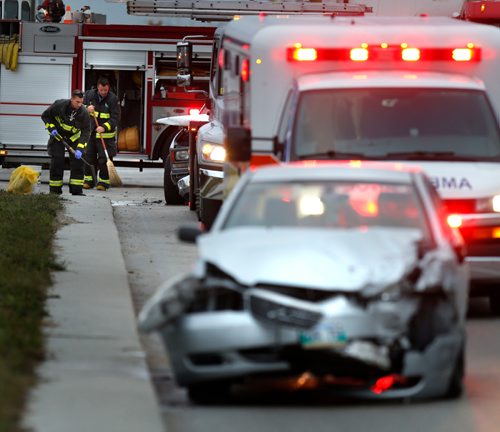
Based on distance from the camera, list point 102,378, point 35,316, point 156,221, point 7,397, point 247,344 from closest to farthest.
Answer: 1. point 7,397
2. point 247,344
3. point 102,378
4. point 35,316
5. point 156,221

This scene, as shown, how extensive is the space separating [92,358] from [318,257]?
172cm

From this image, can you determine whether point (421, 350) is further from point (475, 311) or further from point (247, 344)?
point (475, 311)

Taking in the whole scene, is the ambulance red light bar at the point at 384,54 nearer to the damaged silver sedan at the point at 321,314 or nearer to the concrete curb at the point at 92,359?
the concrete curb at the point at 92,359

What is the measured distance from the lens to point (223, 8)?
2627cm

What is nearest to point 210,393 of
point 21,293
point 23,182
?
point 21,293

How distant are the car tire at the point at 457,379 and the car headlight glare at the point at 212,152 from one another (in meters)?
9.84

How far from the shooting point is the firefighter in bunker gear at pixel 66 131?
82.2 feet

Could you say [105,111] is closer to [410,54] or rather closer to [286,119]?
[410,54]

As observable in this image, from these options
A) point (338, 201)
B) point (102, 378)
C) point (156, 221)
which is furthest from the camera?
point (156, 221)

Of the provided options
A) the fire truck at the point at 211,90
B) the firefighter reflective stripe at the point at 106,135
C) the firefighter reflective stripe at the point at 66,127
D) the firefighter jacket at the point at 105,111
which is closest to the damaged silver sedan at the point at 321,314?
the fire truck at the point at 211,90

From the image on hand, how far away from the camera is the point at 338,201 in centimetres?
997

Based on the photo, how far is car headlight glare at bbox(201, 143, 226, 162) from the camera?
1890 centimetres

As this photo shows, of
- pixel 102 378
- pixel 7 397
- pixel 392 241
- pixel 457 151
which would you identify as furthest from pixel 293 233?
pixel 457 151

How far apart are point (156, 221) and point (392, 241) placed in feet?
41.4
